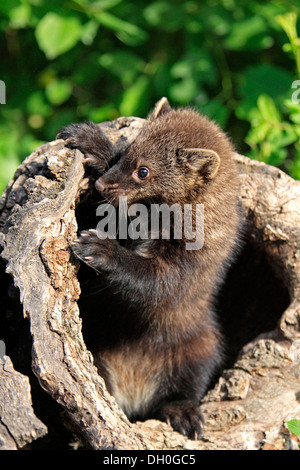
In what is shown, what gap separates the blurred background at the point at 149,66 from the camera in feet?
13.3

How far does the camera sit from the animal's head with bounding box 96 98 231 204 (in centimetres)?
279

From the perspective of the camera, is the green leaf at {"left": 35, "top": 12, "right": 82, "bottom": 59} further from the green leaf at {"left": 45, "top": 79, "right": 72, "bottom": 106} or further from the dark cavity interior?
the dark cavity interior

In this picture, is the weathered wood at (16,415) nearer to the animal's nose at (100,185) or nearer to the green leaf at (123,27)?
the animal's nose at (100,185)

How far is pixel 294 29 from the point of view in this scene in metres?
4.17

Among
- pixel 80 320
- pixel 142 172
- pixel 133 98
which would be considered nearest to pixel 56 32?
pixel 133 98

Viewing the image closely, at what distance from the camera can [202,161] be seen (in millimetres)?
2740

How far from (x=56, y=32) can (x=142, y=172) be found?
1.70m

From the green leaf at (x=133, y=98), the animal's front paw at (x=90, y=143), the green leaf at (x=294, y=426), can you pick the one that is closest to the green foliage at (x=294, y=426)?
the green leaf at (x=294, y=426)

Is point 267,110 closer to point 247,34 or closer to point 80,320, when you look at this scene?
point 247,34

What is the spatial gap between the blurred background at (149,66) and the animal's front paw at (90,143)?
1.10m

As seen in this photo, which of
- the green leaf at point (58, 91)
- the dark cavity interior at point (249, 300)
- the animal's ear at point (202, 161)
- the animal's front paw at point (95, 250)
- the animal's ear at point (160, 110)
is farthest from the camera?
the green leaf at point (58, 91)

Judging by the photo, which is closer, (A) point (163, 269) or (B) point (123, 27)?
(A) point (163, 269)

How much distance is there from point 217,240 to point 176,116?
0.67 metres
